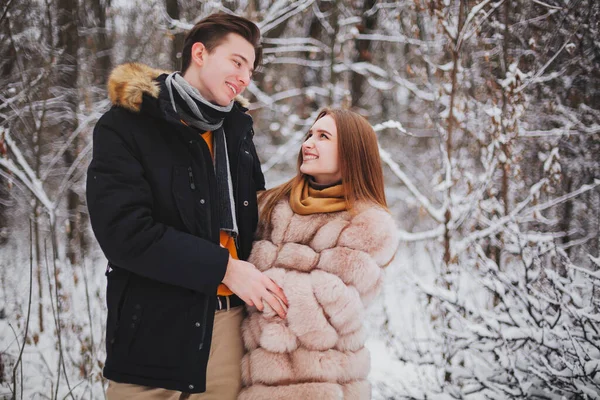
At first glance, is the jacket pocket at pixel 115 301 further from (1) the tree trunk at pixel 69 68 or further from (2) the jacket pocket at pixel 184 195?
(1) the tree trunk at pixel 69 68

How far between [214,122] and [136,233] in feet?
1.78

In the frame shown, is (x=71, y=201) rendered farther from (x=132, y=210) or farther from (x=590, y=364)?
(x=590, y=364)

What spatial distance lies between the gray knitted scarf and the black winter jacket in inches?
2.3

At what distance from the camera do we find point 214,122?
1.76 metres

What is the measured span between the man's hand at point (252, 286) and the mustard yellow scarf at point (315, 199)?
363 millimetres

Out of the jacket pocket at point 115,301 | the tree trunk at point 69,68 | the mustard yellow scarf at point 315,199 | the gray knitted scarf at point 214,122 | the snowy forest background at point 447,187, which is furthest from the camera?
the tree trunk at point 69,68

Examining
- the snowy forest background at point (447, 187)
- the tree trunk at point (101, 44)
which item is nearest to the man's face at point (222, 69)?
the snowy forest background at point (447, 187)

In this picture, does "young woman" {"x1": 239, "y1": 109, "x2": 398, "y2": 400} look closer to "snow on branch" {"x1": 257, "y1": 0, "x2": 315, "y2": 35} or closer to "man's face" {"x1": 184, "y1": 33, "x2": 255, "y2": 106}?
"man's face" {"x1": 184, "y1": 33, "x2": 255, "y2": 106}

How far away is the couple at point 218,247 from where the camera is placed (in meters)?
1.50

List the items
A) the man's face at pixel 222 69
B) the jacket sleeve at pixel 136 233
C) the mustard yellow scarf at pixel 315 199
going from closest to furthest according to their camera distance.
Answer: the jacket sleeve at pixel 136 233, the man's face at pixel 222 69, the mustard yellow scarf at pixel 315 199

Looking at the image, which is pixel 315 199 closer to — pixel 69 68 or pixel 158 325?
pixel 158 325

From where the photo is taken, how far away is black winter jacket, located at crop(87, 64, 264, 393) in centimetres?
146

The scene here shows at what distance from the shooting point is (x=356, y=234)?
1.78m

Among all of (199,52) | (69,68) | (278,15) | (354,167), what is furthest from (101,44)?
(354,167)
